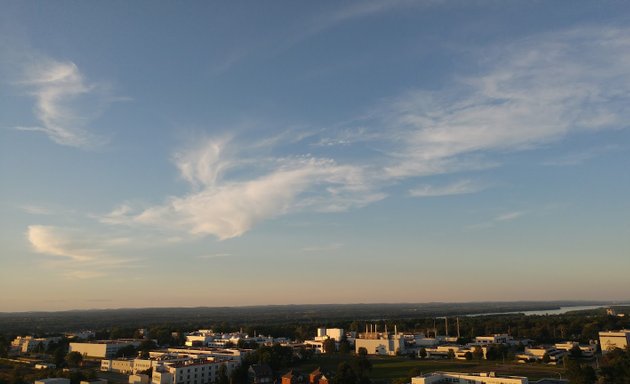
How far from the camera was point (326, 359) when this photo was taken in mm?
68125

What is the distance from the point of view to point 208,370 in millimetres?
53281

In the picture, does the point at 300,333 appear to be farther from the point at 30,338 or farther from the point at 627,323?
the point at 627,323

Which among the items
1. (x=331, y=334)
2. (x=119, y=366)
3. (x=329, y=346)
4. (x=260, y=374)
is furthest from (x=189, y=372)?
(x=331, y=334)

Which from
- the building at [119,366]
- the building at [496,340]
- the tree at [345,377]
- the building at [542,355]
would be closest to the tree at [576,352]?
the building at [542,355]

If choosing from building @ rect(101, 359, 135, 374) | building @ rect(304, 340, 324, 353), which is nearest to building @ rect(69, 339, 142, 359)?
building @ rect(101, 359, 135, 374)

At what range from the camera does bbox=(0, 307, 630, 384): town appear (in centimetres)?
4631

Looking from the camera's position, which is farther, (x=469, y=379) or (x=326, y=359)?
(x=326, y=359)

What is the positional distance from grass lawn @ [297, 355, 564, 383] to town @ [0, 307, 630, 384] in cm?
12

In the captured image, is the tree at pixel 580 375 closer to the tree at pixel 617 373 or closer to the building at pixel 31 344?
the tree at pixel 617 373

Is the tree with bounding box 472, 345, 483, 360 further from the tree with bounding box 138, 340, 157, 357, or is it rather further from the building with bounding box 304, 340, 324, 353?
the tree with bounding box 138, 340, 157, 357

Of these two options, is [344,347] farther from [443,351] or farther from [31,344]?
[31,344]

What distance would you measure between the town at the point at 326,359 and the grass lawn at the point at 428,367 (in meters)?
0.12

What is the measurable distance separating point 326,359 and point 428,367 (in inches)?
595

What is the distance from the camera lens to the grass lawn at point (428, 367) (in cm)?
5247
